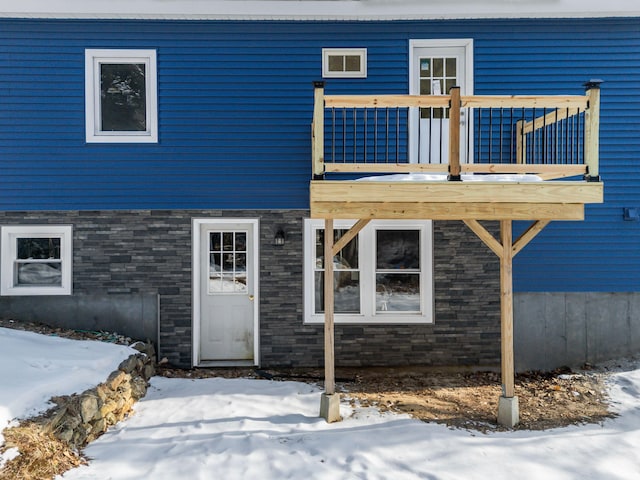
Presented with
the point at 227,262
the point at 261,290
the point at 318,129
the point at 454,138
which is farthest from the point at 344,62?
the point at 261,290

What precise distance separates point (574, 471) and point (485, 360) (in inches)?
93.5

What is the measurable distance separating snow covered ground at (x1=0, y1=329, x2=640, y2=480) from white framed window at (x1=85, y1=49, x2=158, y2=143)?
3004 millimetres

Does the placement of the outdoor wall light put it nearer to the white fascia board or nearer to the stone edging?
the stone edging

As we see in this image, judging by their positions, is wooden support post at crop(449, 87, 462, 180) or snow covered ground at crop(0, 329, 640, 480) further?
wooden support post at crop(449, 87, 462, 180)

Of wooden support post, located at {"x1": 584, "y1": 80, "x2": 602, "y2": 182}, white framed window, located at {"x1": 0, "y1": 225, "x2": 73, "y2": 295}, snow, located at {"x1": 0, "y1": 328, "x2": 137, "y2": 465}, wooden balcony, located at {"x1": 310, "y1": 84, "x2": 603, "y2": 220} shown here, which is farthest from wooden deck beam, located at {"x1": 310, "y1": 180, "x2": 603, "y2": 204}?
white framed window, located at {"x1": 0, "y1": 225, "x2": 73, "y2": 295}

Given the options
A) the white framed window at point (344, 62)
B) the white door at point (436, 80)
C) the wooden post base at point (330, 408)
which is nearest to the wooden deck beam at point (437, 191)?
the white door at point (436, 80)

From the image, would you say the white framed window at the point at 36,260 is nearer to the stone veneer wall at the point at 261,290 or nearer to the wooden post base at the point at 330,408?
the stone veneer wall at the point at 261,290

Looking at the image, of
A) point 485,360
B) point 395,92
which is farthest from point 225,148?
point 485,360

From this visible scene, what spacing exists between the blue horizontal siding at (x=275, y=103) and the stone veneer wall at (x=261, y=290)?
26 centimetres

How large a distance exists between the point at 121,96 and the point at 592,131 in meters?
5.95

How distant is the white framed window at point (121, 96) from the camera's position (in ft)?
18.9

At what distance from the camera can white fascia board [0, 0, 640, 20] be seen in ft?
18.4

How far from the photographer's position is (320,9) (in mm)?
5688

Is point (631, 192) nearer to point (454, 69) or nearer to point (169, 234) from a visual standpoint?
point (454, 69)
